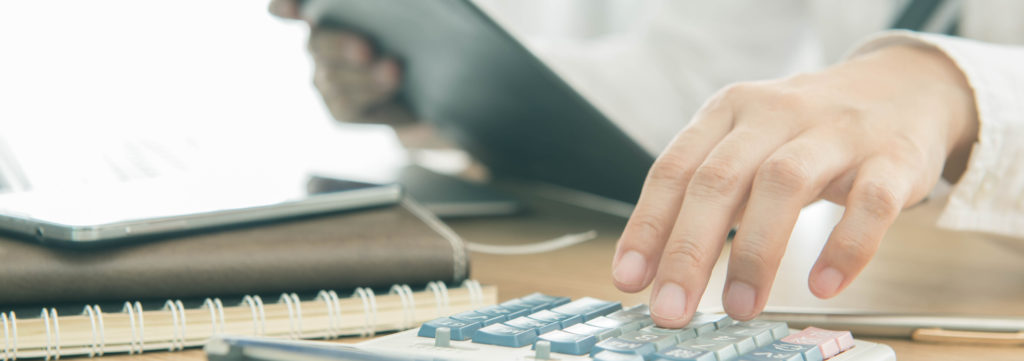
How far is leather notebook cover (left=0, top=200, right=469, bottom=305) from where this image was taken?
0.95 ft

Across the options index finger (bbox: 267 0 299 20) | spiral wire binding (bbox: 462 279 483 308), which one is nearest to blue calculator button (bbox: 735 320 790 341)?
spiral wire binding (bbox: 462 279 483 308)

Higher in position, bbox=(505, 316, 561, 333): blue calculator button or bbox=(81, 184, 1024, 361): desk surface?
bbox=(81, 184, 1024, 361): desk surface

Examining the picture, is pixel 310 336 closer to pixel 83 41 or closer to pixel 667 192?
pixel 667 192

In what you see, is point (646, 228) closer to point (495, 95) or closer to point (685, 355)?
point (685, 355)

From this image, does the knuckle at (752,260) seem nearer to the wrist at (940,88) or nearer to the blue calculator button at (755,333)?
the blue calculator button at (755,333)

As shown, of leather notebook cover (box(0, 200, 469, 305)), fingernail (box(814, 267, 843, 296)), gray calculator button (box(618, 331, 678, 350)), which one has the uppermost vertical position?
leather notebook cover (box(0, 200, 469, 305))

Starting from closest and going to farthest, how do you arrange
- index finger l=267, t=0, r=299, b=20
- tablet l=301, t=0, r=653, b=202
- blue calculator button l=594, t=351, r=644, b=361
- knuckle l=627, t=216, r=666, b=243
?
1. blue calculator button l=594, t=351, r=644, b=361
2. knuckle l=627, t=216, r=666, b=243
3. tablet l=301, t=0, r=653, b=202
4. index finger l=267, t=0, r=299, b=20

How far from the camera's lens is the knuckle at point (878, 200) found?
0.32 meters

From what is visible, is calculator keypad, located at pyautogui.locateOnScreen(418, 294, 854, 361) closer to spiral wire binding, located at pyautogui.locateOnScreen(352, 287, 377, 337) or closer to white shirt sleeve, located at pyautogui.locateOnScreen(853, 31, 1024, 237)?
spiral wire binding, located at pyautogui.locateOnScreen(352, 287, 377, 337)

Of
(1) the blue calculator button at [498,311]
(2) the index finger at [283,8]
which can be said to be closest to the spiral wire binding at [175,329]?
(1) the blue calculator button at [498,311]

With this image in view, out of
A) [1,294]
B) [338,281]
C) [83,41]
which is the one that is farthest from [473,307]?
[83,41]

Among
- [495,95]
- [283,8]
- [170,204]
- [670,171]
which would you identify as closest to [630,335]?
[670,171]

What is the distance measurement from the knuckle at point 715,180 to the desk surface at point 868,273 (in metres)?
0.06

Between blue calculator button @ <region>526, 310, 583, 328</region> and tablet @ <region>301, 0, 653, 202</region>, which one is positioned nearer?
blue calculator button @ <region>526, 310, 583, 328</region>
